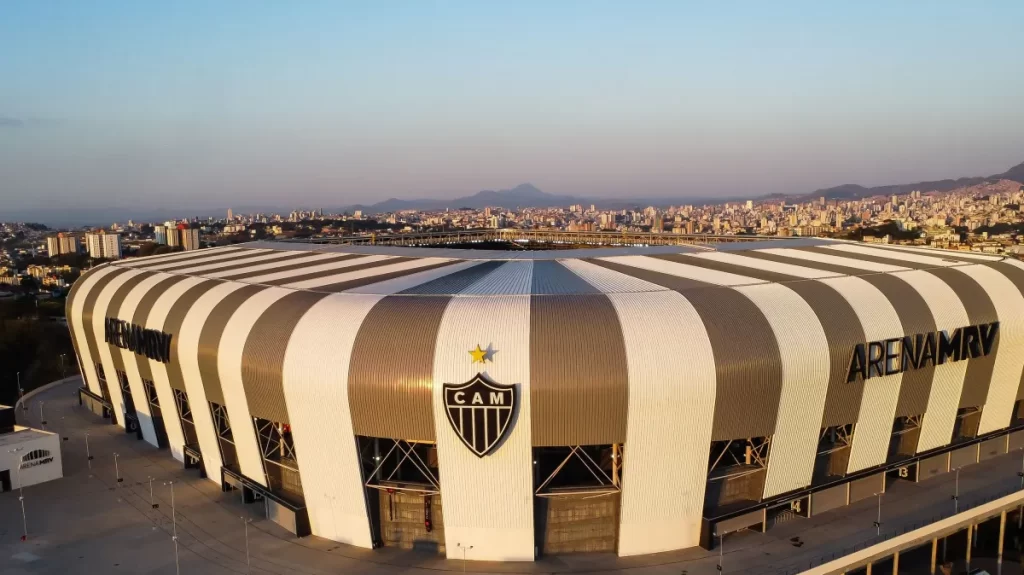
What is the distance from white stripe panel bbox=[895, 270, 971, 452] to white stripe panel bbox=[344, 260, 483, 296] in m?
27.5

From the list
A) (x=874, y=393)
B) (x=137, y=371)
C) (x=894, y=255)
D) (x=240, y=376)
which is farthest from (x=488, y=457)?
(x=894, y=255)

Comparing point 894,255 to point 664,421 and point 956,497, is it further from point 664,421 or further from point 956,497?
point 664,421

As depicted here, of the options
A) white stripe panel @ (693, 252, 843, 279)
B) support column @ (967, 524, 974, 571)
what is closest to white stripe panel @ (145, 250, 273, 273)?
white stripe panel @ (693, 252, 843, 279)

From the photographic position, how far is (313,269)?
4538cm

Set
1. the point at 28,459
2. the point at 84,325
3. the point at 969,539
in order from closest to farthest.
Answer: the point at 969,539 → the point at 28,459 → the point at 84,325

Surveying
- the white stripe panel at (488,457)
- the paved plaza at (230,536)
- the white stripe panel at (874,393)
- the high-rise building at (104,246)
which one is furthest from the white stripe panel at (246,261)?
the high-rise building at (104,246)

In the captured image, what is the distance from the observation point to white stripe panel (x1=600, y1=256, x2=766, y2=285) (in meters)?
37.0

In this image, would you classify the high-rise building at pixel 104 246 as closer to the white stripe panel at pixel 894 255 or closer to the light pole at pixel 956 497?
the white stripe panel at pixel 894 255

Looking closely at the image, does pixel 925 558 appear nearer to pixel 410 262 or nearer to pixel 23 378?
pixel 410 262

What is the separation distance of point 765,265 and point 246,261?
1585 inches

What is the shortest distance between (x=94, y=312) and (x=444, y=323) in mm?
35953

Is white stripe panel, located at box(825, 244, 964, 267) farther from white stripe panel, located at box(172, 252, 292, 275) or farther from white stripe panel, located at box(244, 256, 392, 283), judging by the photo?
white stripe panel, located at box(172, 252, 292, 275)

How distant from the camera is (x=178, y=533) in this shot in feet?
111

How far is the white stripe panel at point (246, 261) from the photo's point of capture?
49.3m
